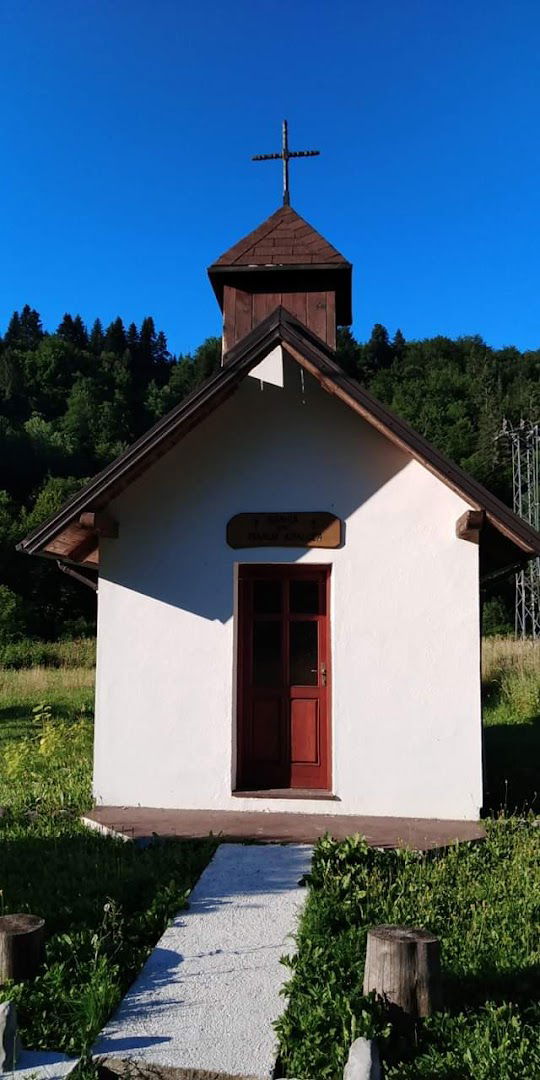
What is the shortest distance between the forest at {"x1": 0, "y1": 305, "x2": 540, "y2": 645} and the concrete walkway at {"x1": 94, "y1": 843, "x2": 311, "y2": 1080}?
26672 millimetres

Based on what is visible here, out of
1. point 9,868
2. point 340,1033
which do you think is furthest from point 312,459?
point 340,1033

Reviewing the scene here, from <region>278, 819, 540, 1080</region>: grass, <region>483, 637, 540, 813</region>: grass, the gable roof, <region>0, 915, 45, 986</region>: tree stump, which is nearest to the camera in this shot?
<region>278, 819, 540, 1080</region>: grass

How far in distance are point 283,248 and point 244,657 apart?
509cm

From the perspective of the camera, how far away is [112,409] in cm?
5225

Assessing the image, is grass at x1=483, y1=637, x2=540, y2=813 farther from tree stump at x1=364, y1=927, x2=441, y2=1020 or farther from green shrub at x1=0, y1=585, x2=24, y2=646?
green shrub at x1=0, y1=585, x2=24, y2=646

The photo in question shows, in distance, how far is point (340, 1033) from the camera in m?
3.20

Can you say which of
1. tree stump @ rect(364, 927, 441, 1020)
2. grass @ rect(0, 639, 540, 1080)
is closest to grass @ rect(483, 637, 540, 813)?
grass @ rect(0, 639, 540, 1080)

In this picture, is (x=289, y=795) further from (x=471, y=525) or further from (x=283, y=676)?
(x=471, y=525)

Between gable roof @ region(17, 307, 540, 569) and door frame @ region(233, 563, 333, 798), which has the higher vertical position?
gable roof @ region(17, 307, 540, 569)

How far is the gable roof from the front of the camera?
605cm

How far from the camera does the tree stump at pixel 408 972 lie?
10.7 ft

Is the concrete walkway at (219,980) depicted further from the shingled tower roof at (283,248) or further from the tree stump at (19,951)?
the shingled tower roof at (283,248)

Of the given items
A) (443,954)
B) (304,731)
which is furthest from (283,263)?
(443,954)

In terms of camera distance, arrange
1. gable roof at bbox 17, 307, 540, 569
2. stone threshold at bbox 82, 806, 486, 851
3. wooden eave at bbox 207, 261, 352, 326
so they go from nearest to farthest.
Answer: stone threshold at bbox 82, 806, 486, 851 < gable roof at bbox 17, 307, 540, 569 < wooden eave at bbox 207, 261, 352, 326
